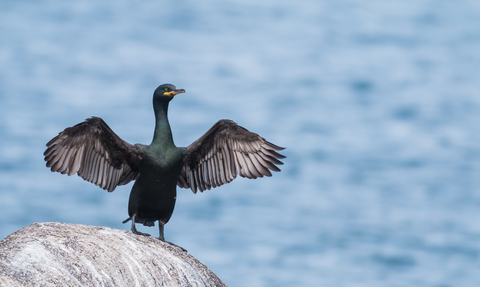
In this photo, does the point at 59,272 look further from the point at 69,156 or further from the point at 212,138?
the point at 212,138

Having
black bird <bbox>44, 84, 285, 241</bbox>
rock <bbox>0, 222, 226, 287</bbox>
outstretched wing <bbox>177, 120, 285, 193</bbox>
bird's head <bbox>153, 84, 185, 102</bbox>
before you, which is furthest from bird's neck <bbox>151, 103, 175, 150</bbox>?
rock <bbox>0, 222, 226, 287</bbox>

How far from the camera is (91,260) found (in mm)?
7199

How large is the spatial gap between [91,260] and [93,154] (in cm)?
253

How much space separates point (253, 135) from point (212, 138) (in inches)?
24.2

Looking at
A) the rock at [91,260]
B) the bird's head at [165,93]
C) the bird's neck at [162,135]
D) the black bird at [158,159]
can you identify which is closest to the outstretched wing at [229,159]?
the black bird at [158,159]

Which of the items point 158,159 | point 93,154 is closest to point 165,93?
point 158,159

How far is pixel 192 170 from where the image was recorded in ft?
33.1

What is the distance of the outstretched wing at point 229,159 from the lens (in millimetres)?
10008

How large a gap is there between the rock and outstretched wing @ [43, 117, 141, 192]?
1292mm

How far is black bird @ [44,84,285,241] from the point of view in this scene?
30.0 feet

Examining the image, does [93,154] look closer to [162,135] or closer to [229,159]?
[162,135]

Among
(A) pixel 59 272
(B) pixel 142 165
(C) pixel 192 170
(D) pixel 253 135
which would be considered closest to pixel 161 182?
(B) pixel 142 165

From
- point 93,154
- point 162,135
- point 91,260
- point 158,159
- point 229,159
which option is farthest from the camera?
point 229,159

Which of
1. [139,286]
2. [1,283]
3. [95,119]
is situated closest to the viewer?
[1,283]
